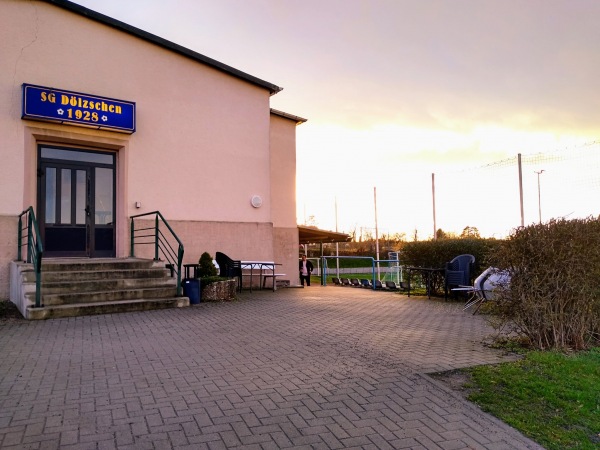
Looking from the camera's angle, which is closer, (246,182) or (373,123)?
(246,182)

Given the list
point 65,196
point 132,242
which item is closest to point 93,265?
point 132,242

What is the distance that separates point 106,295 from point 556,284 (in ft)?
26.2

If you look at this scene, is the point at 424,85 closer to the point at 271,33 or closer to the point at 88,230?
the point at 271,33

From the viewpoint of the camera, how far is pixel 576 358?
5461 millimetres

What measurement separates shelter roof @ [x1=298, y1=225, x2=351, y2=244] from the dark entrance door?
24.9ft

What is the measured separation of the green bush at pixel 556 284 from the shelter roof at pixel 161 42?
10914mm

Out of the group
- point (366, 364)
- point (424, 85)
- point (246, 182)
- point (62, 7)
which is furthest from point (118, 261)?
point (424, 85)

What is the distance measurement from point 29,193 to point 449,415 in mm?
10999

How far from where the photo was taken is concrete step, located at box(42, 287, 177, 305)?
8781mm

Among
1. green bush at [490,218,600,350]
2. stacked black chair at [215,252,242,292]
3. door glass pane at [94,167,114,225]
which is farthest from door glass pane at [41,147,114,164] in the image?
green bush at [490,218,600,350]

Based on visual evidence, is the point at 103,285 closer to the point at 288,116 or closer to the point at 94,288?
the point at 94,288

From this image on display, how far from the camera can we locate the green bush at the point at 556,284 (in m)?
5.86

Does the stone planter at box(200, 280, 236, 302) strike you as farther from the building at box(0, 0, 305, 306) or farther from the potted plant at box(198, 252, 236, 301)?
the building at box(0, 0, 305, 306)

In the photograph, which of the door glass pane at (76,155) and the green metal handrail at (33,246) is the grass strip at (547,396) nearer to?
the green metal handrail at (33,246)
